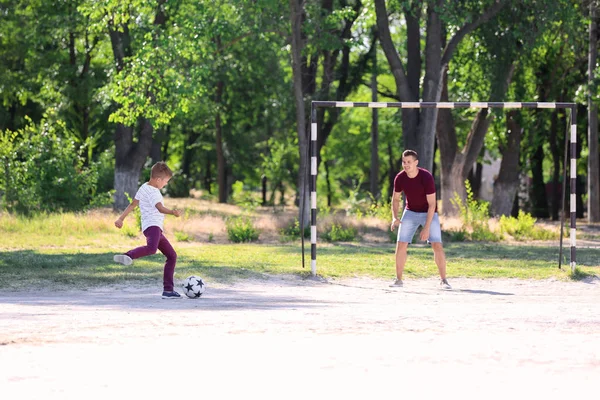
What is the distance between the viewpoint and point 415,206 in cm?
1505

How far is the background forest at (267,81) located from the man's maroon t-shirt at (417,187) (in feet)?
21.7

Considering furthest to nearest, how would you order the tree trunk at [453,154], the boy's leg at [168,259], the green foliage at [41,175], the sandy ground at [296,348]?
the tree trunk at [453,154]
the green foliage at [41,175]
the boy's leg at [168,259]
the sandy ground at [296,348]

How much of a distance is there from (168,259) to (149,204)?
77cm

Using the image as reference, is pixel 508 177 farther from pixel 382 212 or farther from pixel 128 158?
pixel 128 158

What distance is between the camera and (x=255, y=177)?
64.0 meters

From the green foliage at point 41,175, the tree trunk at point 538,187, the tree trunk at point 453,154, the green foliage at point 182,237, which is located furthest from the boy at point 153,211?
the tree trunk at point 538,187

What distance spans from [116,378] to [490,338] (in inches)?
136

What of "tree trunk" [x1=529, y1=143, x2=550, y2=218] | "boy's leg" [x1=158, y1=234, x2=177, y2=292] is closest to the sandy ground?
"boy's leg" [x1=158, y1=234, x2=177, y2=292]

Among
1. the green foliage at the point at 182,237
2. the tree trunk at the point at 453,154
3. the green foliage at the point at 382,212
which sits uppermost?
the tree trunk at the point at 453,154

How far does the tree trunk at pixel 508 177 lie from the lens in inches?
1539

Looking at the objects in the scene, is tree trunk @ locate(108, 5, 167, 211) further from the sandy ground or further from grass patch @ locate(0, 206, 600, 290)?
the sandy ground

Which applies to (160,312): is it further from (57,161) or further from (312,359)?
(57,161)

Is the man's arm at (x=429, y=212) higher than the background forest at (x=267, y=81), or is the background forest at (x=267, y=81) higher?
the background forest at (x=267, y=81)

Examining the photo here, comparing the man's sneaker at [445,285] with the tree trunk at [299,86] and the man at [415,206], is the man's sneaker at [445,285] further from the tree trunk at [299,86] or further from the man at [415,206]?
the tree trunk at [299,86]
